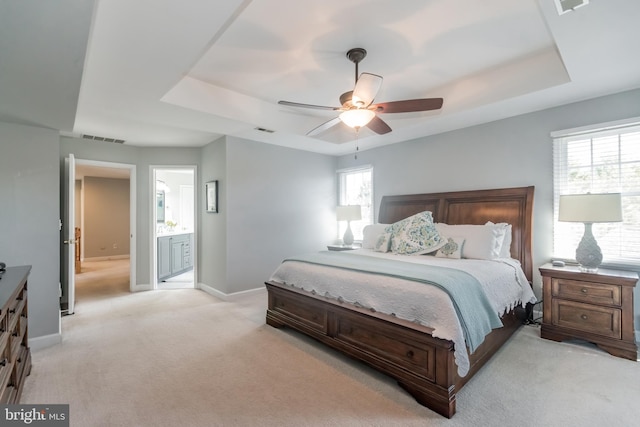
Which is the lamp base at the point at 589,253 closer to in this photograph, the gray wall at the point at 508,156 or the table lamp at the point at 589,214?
the table lamp at the point at 589,214

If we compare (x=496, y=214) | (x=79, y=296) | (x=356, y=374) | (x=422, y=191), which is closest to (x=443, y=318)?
(x=356, y=374)

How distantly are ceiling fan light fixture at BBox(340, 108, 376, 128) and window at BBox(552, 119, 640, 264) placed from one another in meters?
2.35

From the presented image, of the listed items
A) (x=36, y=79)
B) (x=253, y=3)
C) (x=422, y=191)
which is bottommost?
(x=422, y=191)

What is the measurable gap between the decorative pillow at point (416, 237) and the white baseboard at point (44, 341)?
382 cm

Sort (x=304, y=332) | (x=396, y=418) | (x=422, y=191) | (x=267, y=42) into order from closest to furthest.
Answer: (x=396, y=418) → (x=267, y=42) → (x=304, y=332) → (x=422, y=191)

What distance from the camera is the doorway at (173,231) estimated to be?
535 centimetres

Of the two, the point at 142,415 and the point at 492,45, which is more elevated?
the point at 492,45

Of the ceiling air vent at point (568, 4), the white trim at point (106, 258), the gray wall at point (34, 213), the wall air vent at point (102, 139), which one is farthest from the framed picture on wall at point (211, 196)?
the white trim at point (106, 258)

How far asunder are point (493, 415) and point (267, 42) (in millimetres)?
3275

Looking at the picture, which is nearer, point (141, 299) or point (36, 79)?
point (36, 79)

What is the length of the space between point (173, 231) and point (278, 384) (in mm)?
5561

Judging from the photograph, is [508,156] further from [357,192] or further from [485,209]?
[357,192]

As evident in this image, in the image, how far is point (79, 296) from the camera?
4.89 m

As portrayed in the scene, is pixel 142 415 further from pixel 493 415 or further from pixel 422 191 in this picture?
pixel 422 191
